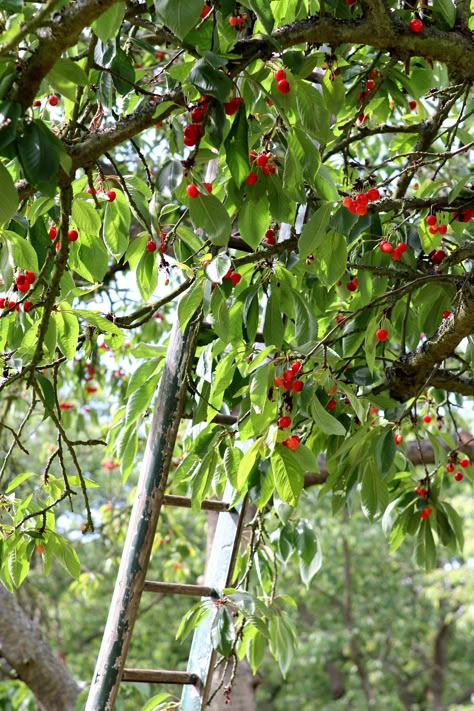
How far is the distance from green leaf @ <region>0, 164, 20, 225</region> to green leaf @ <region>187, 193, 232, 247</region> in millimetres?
344

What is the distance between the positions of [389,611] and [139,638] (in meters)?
3.99

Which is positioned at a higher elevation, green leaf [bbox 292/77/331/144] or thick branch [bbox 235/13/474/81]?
thick branch [bbox 235/13/474/81]

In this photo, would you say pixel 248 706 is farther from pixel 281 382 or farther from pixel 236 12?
pixel 236 12

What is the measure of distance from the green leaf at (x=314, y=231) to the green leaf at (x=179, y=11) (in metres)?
0.52

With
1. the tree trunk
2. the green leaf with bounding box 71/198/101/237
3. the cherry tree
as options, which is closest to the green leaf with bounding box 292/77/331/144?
the cherry tree

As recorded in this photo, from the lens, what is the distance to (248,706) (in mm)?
3863

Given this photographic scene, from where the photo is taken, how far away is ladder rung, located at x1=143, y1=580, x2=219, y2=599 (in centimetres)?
233

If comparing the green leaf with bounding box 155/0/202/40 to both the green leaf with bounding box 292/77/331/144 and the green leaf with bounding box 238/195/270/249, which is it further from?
the green leaf with bounding box 238/195/270/249

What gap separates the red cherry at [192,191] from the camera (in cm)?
148

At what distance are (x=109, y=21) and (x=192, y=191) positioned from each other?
11.5 inches

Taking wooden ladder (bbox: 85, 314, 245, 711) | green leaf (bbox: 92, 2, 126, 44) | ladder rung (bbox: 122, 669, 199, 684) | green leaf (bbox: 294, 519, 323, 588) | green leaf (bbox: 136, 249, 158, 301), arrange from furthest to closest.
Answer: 1. green leaf (bbox: 294, 519, 323, 588)
2. ladder rung (bbox: 122, 669, 199, 684)
3. wooden ladder (bbox: 85, 314, 245, 711)
4. green leaf (bbox: 136, 249, 158, 301)
5. green leaf (bbox: 92, 2, 126, 44)

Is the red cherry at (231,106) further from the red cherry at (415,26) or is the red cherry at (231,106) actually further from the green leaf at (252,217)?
the red cherry at (415,26)

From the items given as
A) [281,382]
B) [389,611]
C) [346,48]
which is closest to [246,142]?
[281,382]

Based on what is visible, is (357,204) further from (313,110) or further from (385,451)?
(385,451)
